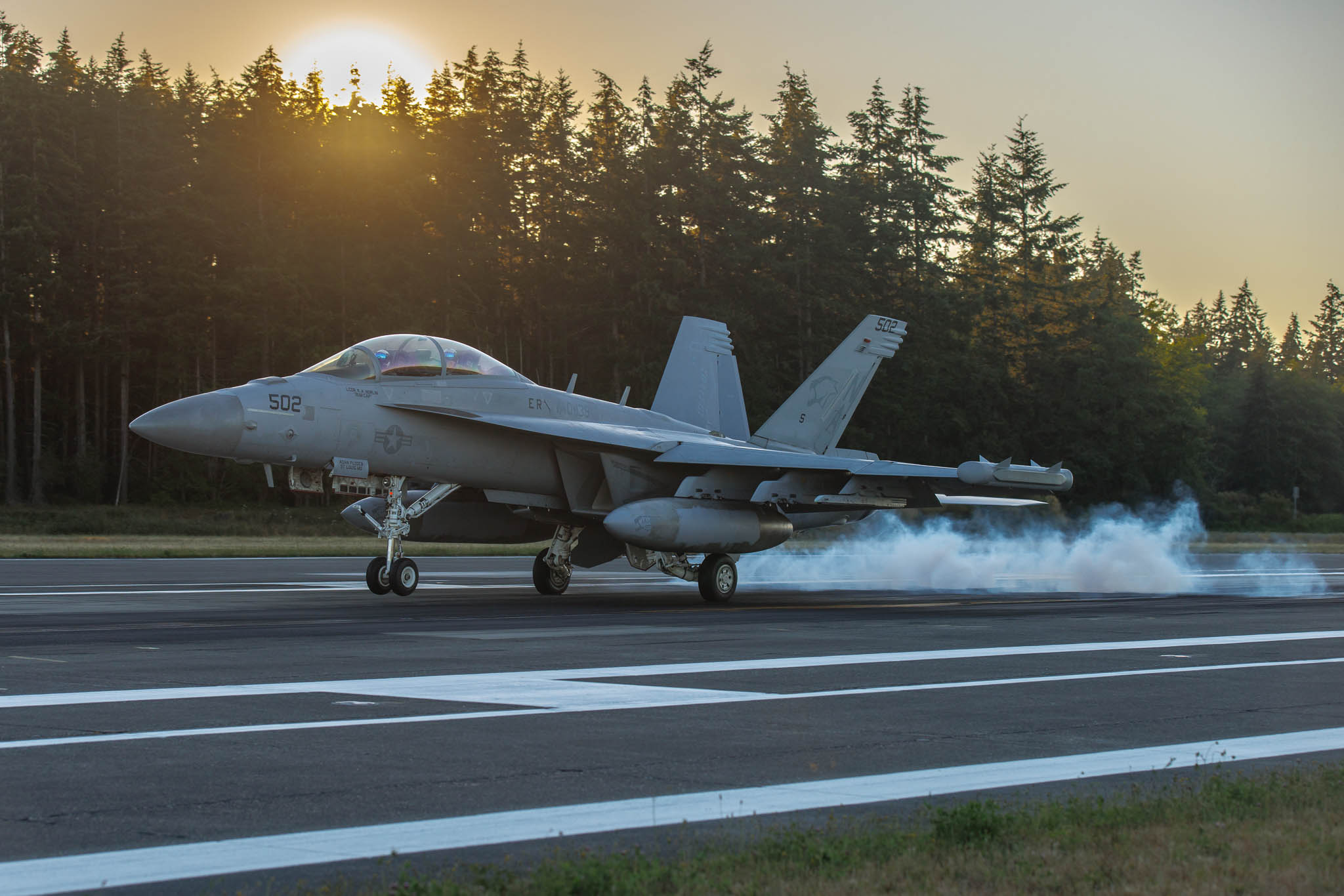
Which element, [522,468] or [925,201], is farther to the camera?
[925,201]

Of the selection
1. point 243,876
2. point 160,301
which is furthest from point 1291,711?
point 160,301

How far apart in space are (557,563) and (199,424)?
6.04 m

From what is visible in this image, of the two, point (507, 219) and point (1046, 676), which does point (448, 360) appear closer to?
point (1046, 676)

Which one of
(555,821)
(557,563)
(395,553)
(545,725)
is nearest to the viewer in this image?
(555,821)

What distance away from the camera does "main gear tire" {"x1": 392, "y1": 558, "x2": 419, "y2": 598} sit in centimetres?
1568

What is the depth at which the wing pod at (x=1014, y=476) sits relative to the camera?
16.7m

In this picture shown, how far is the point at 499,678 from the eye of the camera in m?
8.75

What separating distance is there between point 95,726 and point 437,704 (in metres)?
1.82

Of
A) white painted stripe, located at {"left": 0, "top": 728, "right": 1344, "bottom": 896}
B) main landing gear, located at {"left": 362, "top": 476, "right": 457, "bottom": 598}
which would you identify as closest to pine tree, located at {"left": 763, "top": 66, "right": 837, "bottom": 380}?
main landing gear, located at {"left": 362, "top": 476, "right": 457, "bottom": 598}

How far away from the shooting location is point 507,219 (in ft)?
206

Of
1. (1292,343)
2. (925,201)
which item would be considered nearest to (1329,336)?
(1292,343)

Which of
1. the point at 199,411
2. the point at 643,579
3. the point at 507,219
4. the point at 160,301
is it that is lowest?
the point at 643,579

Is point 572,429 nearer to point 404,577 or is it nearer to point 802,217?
point 404,577

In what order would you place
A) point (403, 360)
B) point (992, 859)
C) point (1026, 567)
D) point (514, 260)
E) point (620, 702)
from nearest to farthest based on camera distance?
point (992, 859) → point (620, 702) → point (403, 360) → point (1026, 567) → point (514, 260)
